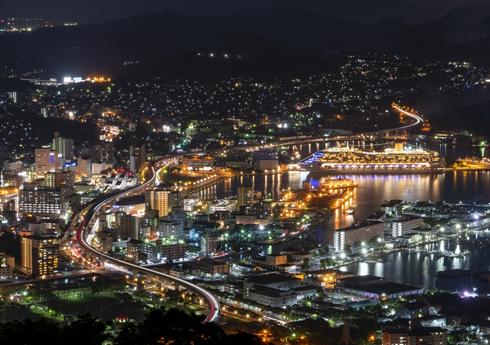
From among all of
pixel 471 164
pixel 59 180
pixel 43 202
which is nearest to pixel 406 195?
pixel 471 164

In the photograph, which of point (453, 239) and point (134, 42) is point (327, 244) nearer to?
point (453, 239)

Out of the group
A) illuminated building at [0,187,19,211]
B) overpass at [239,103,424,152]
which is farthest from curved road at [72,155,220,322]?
overpass at [239,103,424,152]

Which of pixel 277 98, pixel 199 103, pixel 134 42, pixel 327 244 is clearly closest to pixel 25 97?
pixel 199 103

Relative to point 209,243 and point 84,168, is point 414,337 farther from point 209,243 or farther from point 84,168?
point 84,168

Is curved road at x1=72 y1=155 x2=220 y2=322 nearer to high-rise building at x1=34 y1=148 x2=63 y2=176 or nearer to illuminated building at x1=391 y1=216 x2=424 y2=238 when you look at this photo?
high-rise building at x1=34 y1=148 x2=63 y2=176

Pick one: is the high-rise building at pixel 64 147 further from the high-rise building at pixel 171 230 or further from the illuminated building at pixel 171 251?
the illuminated building at pixel 171 251
